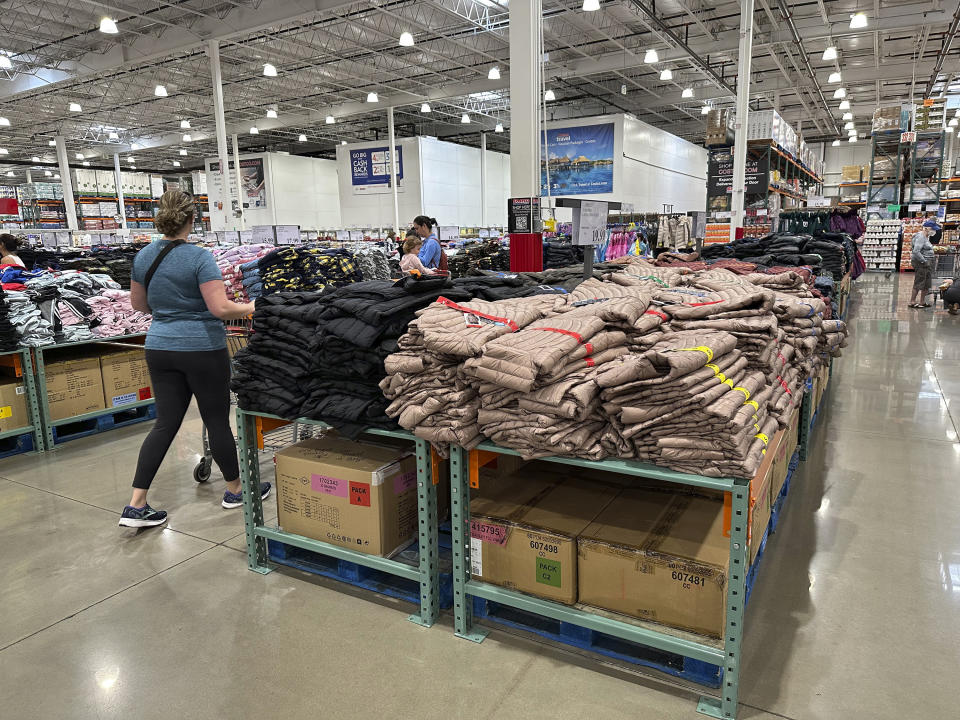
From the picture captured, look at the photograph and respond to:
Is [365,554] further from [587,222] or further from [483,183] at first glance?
[483,183]

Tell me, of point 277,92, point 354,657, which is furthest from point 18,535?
point 277,92

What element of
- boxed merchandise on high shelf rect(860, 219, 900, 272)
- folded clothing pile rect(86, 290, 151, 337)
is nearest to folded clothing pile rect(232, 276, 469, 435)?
folded clothing pile rect(86, 290, 151, 337)

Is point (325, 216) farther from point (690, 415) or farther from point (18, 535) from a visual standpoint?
point (690, 415)

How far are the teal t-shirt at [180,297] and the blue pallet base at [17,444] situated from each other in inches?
105

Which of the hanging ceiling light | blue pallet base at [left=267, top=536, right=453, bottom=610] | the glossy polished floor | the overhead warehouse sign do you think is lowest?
the glossy polished floor

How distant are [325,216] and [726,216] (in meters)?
17.6

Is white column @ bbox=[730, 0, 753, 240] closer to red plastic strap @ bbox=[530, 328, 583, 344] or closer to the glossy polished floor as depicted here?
the glossy polished floor

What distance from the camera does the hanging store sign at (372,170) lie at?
20.1 metres

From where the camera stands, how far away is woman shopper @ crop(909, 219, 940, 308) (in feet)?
41.1

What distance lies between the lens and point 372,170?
20.5m

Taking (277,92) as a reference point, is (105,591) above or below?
below

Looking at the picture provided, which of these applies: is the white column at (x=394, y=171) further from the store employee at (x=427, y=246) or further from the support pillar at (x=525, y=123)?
the support pillar at (x=525, y=123)

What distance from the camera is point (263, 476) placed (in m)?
4.58

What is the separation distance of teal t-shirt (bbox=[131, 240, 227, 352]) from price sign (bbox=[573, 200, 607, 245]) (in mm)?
2265
